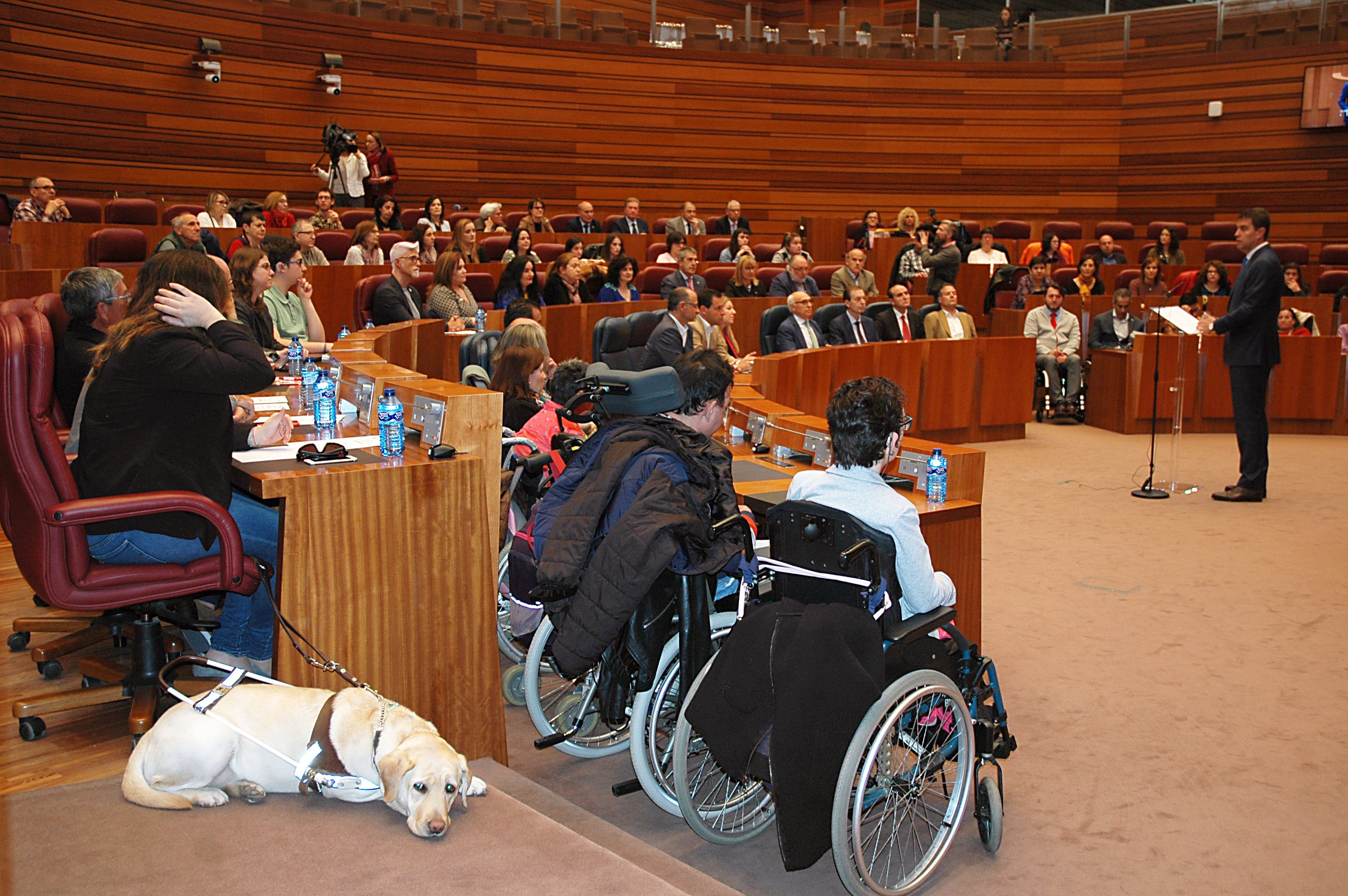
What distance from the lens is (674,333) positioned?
220 inches

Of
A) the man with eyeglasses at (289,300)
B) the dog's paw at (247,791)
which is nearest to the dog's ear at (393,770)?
the dog's paw at (247,791)

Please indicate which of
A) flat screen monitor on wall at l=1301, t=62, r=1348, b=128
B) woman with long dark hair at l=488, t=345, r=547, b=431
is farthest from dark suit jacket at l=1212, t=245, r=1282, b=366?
flat screen monitor on wall at l=1301, t=62, r=1348, b=128

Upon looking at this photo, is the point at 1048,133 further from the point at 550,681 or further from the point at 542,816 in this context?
the point at 542,816

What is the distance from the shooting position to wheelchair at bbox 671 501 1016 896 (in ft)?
6.70

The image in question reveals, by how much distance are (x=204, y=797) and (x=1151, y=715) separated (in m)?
2.51

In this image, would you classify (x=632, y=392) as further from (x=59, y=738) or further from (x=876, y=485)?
(x=59, y=738)

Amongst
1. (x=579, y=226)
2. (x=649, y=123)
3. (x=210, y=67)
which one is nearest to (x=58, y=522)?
(x=579, y=226)

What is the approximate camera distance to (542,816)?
6.44 ft

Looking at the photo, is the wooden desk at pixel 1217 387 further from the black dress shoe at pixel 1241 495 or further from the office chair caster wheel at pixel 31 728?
the office chair caster wheel at pixel 31 728

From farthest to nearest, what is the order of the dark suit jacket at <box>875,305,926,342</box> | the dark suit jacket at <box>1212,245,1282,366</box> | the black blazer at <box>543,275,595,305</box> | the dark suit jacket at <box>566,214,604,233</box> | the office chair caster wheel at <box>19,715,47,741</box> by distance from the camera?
the dark suit jacket at <box>566,214,604,233</box> < the dark suit jacket at <box>875,305,926,342</box> < the black blazer at <box>543,275,595,305</box> < the dark suit jacket at <box>1212,245,1282,366</box> < the office chair caster wheel at <box>19,715,47,741</box>

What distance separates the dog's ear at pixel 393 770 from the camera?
6.20 ft

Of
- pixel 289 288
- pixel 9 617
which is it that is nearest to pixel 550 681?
pixel 9 617

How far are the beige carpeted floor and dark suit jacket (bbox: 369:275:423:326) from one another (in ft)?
10.7

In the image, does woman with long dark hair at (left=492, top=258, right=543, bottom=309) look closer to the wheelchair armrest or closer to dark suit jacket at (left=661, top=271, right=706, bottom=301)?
dark suit jacket at (left=661, top=271, right=706, bottom=301)
